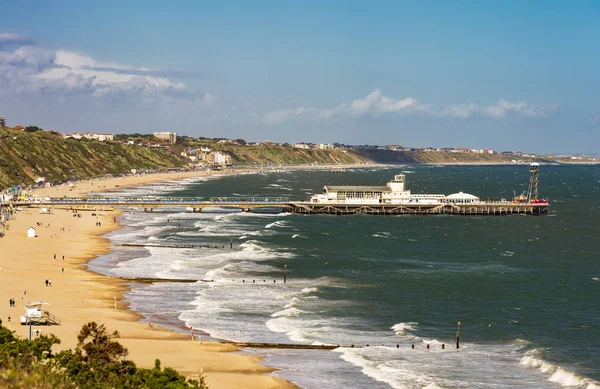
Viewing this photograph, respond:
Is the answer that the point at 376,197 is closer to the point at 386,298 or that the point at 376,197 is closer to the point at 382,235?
the point at 382,235

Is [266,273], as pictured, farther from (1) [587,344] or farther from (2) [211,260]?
(1) [587,344]

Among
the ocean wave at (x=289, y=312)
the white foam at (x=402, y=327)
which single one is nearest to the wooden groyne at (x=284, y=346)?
the white foam at (x=402, y=327)

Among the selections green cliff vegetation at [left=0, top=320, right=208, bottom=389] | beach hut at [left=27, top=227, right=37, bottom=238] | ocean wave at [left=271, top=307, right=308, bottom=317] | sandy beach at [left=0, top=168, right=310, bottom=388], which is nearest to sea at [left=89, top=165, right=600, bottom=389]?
ocean wave at [left=271, top=307, right=308, bottom=317]

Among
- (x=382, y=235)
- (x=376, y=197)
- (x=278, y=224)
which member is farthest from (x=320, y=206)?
(x=382, y=235)

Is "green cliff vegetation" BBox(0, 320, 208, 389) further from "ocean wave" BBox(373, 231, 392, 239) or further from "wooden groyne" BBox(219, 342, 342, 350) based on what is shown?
"ocean wave" BBox(373, 231, 392, 239)

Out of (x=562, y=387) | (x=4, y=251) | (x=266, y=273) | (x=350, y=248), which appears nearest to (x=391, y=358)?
(x=562, y=387)

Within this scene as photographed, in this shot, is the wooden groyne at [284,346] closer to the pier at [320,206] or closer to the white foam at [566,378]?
the white foam at [566,378]

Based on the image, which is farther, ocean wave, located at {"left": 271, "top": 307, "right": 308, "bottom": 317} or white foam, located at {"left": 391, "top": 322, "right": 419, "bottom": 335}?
ocean wave, located at {"left": 271, "top": 307, "right": 308, "bottom": 317}
